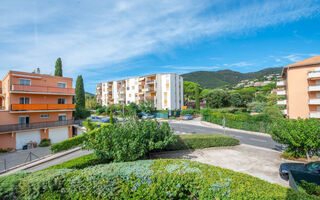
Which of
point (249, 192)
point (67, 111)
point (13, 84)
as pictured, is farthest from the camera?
point (67, 111)

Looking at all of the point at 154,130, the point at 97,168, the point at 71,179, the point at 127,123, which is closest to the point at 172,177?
the point at 97,168

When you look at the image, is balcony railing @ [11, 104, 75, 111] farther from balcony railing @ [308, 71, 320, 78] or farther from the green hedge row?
balcony railing @ [308, 71, 320, 78]

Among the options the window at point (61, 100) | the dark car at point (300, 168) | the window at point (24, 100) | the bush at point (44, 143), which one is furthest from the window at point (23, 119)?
the dark car at point (300, 168)

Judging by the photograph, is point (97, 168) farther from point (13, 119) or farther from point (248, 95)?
point (248, 95)

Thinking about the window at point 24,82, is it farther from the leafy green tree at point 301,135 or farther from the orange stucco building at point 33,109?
the leafy green tree at point 301,135

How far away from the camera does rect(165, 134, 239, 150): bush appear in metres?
13.0

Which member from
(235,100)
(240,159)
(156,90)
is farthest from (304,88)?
(156,90)

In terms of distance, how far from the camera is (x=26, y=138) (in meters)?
21.6

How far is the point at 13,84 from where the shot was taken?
20.6 meters

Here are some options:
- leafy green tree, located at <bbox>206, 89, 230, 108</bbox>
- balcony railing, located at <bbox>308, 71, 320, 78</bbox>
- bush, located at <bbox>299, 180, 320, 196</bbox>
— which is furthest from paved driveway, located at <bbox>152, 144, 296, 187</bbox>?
leafy green tree, located at <bbox>206, 89, 230, 108</bbox>

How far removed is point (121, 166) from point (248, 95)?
6931 cm

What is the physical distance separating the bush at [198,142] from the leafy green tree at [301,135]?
4228 millimetres

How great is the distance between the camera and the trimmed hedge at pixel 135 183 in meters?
4.95

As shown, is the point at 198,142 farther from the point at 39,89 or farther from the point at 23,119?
the point at 23,119
